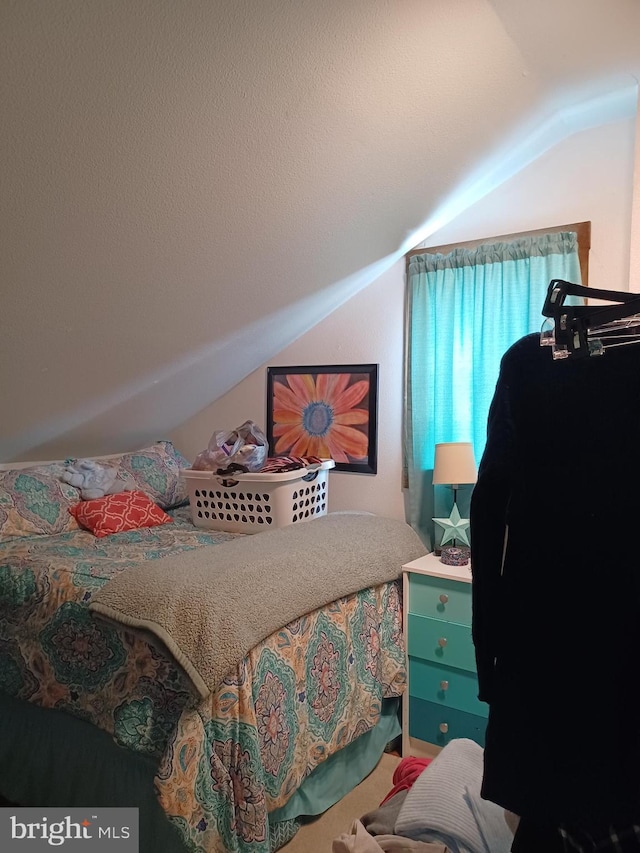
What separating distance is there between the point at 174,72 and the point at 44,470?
6.40ft

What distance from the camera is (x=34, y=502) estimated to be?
246cm

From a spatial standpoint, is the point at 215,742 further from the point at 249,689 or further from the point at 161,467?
the point at 161,467

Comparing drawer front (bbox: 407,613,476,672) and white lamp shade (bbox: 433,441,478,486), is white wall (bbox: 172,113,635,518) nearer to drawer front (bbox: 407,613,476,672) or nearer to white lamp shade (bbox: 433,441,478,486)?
white lamp shade (bbox: 433,441,478,486)

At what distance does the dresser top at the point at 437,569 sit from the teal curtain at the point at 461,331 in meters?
0.30

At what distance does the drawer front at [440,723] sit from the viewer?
196 cm

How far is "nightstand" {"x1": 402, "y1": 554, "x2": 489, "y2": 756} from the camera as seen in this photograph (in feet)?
6.44

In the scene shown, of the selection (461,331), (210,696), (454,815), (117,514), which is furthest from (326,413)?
(454,815)

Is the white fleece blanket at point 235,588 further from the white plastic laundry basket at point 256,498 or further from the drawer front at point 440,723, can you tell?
the drawer front at point 440,723

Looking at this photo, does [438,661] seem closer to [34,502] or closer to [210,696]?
[210,696]

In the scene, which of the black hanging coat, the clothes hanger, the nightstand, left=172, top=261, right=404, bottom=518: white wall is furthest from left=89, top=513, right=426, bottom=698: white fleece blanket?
the clothes hanger

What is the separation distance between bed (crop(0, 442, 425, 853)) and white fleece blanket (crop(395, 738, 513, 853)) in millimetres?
448

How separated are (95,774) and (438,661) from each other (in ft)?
3.69

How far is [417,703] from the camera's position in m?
2.07

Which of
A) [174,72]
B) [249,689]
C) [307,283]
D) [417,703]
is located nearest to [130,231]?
[174,72]
